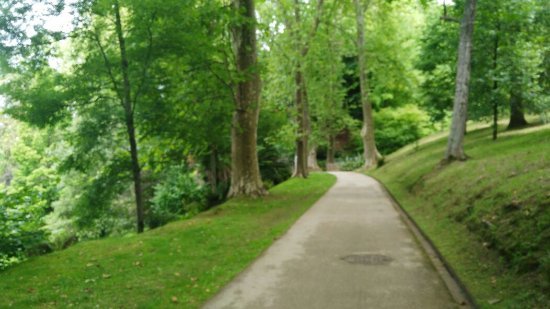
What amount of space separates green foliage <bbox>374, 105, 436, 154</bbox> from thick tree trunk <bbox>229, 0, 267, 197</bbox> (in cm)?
3128

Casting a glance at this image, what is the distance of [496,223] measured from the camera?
354 inches

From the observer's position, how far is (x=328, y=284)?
719 centimetres

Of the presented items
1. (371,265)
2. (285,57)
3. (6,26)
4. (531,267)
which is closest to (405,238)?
(371,265)

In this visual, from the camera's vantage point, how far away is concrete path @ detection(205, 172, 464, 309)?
6.43 m

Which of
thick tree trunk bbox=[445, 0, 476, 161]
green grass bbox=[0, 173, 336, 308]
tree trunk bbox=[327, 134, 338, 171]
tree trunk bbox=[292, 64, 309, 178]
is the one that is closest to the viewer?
green grass bbox=[0, 173, 336, 308]

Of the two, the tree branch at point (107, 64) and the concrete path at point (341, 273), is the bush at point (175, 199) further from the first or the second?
the concrete path at point (341, 273)

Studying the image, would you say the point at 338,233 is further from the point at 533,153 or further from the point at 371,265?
the point at 533,153

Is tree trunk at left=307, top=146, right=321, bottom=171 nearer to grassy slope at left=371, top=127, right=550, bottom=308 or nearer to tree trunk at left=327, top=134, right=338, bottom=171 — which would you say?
tree trunk at left=327, top=134, right=338, bottom=171

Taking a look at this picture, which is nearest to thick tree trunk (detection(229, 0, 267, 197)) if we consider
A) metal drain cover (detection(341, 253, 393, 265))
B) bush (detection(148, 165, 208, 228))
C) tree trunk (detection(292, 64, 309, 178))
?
bush (detection(148, 165, 208, 228))

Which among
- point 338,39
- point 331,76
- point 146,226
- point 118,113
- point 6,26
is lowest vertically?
point 146,226

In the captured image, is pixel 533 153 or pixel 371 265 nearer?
pixel 371 265

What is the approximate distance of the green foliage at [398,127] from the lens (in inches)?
1891

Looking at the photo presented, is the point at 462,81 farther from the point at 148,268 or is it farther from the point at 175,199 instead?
the point at 148,268

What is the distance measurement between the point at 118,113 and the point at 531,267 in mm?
10831
